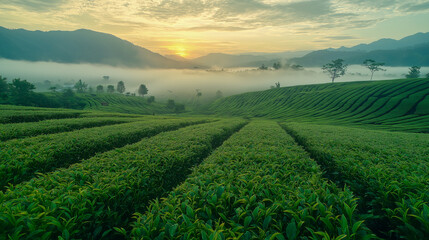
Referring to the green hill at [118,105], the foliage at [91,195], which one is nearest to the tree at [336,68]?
the green hill at [118,105]

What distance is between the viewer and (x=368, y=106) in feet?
263

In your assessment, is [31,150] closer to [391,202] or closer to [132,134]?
[132,134]

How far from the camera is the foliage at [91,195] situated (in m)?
3.98

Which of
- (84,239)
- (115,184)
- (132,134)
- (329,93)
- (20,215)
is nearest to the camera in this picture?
(20,215)

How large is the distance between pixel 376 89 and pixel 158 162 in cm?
12351

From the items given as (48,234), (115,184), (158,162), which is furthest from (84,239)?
(158,162)

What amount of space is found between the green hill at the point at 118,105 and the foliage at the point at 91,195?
140826mm

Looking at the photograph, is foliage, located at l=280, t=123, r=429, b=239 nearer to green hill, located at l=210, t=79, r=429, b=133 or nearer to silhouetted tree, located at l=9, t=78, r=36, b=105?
green hill, located at l=210, t=79, r=429, b=133

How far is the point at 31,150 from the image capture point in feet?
33.1

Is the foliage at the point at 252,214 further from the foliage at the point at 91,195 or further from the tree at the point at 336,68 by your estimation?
the tree at the point at 336,68

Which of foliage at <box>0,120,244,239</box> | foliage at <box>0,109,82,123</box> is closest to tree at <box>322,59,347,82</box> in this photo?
foliage at <box>0,109,82,123</box>

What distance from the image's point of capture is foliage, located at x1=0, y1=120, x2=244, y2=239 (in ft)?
13.1

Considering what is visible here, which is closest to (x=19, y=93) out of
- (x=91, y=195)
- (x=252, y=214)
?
(x=91, y=195)

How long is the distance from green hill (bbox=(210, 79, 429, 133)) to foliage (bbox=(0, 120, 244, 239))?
213 ft
